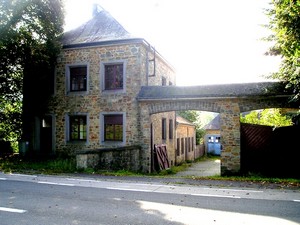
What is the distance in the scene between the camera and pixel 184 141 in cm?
2600

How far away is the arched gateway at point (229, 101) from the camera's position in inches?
491

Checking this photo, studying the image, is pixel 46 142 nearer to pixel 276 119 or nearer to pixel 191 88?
pixel 191 88

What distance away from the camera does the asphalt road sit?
211 inches

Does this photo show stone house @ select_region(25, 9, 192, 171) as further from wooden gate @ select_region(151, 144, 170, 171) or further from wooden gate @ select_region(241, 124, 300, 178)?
wooden gate @ select_region(241, 124, 300, 178)

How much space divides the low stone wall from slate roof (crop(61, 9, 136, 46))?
6565 millimetres

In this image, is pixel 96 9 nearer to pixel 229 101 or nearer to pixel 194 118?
pixel 229 101

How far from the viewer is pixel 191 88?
47.0ft

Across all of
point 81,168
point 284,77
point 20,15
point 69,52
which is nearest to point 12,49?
point 20,15

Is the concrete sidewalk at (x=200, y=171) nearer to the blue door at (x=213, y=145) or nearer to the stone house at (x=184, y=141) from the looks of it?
the stone house at (x=184, y=141)

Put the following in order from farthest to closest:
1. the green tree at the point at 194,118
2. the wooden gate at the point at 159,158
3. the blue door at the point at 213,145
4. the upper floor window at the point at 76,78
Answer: the blue door at the point at 213,145
the green tree at the point at 194,118
the upper floor window at the point at 76,78
the wooden gate at the point at 159,158

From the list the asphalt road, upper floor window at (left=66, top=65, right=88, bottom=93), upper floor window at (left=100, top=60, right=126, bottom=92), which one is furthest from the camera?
upper floor window at (left=66, top=65, right=88, bottom=93)

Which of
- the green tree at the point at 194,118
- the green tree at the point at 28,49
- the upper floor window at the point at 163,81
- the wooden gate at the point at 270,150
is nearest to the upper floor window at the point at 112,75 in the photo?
the green tree at the point at 28,49

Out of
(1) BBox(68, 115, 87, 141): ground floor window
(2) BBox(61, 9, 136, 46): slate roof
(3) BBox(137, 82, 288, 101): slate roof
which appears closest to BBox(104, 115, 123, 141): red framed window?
(1) BBox(68, 115, 87, 141): ground floor window

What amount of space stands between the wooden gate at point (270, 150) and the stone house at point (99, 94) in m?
5.09
